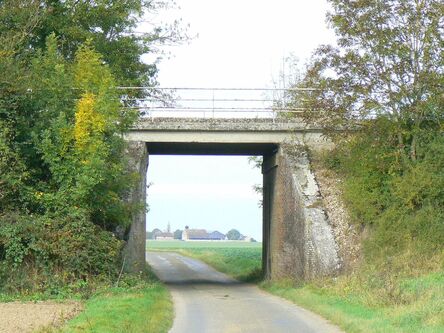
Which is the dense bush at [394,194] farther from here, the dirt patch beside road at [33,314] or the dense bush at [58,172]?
the dirt patch beside road at [33,314]

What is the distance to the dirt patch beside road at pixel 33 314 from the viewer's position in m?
16.7

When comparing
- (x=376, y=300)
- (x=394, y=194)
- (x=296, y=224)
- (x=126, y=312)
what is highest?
(x=394, y=194)

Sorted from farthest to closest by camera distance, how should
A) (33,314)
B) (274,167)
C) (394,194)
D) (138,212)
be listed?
(274,167)
(138,212)
(394,194)
(33,314)

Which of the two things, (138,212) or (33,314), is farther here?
(138,212)

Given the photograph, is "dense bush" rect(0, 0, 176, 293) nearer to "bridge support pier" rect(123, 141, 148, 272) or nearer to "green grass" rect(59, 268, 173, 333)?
"bridge support pier" rect(123, 141, 148, 272)

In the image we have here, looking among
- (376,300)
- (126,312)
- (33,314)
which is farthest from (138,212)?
(376,300)

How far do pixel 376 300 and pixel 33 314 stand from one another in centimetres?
821

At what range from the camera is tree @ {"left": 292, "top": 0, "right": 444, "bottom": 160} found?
2908cm

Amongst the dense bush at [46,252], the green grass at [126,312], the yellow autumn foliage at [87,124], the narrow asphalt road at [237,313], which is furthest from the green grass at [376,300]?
the yellow autumn foliage at [87,124]

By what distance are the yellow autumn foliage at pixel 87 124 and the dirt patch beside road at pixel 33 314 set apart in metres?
5.85

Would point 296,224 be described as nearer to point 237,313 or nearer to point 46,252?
point 237,313

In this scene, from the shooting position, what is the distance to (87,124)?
26984mm

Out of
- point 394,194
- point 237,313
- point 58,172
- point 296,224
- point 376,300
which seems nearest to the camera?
point 376,300

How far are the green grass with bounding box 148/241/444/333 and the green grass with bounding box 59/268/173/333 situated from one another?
13.0 feet
